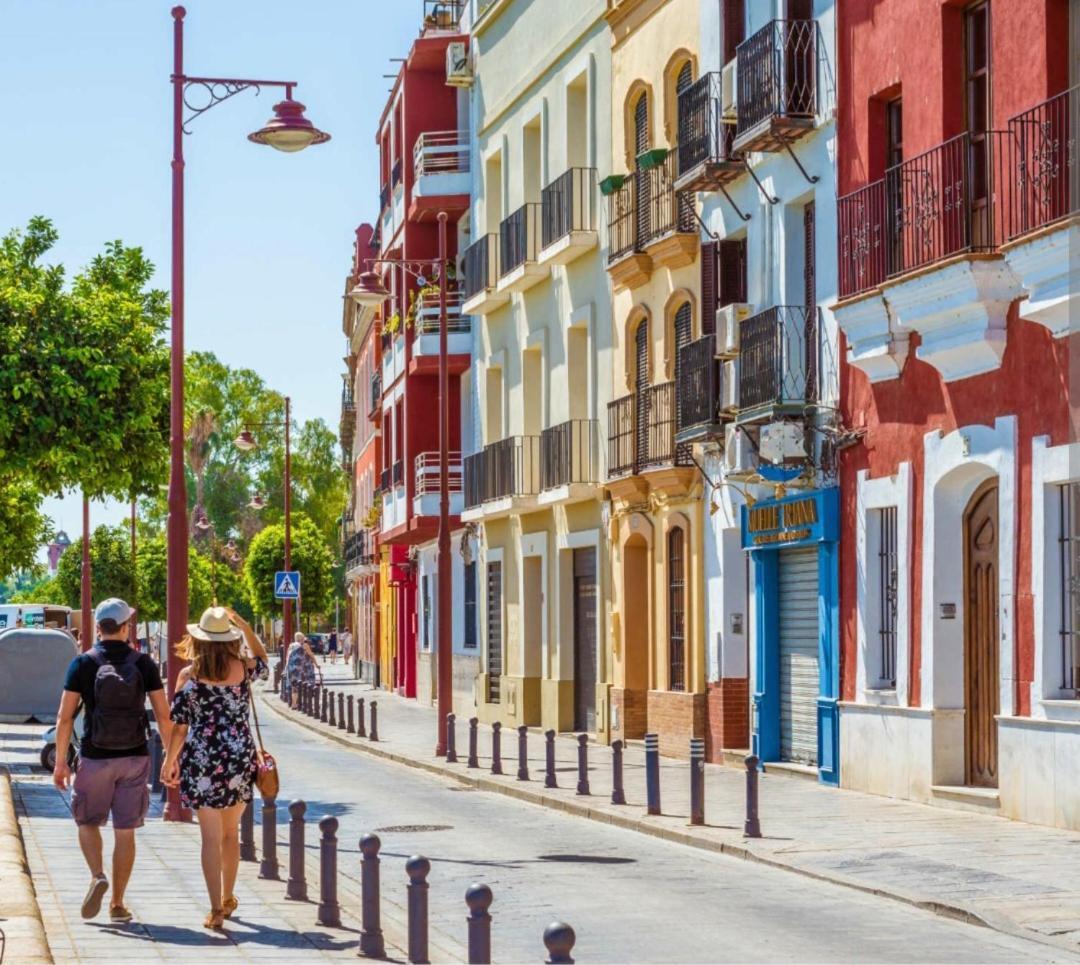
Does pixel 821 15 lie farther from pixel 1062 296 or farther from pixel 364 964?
pixel 364 964

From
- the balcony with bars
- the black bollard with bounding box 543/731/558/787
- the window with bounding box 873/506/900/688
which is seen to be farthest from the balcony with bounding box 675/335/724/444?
the black bollard with bounding box 543/731/558/787

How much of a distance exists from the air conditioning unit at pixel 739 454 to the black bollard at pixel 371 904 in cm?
1396

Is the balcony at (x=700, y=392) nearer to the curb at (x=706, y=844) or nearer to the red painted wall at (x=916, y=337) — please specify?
the red painted wall at (x=916, y=337)

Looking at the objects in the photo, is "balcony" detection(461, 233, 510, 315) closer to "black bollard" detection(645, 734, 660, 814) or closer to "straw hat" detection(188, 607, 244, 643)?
"black bollard" detection(645, 734, 660, 814)

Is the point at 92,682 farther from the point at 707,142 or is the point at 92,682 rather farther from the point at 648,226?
the point at 648,226

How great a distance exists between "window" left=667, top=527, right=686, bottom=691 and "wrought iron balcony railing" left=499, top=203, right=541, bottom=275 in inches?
311

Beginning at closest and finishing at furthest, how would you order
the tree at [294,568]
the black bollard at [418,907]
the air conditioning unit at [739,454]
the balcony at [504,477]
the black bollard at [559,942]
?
1. the black bollard at [559,942]
2. the black bollard at [418,907]
3. the air conditioning unit at [739,454]
4. the balcony at [504,477]
5. the tree at [294,568]

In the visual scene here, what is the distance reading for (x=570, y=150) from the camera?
1358 inches

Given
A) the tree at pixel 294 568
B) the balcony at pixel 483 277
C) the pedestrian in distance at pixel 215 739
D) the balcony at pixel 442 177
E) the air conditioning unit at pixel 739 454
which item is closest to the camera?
the pedestrian in distance at pixel 215 739

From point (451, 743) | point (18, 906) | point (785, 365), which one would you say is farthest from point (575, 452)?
point (18, 906)

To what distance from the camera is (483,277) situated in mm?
39500

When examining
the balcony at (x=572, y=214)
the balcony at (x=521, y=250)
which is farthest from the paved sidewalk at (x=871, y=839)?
the balcony at (x=521, y=250)

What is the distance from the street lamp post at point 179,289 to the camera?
1948cm

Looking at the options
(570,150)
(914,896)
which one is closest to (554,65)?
(570,150)
